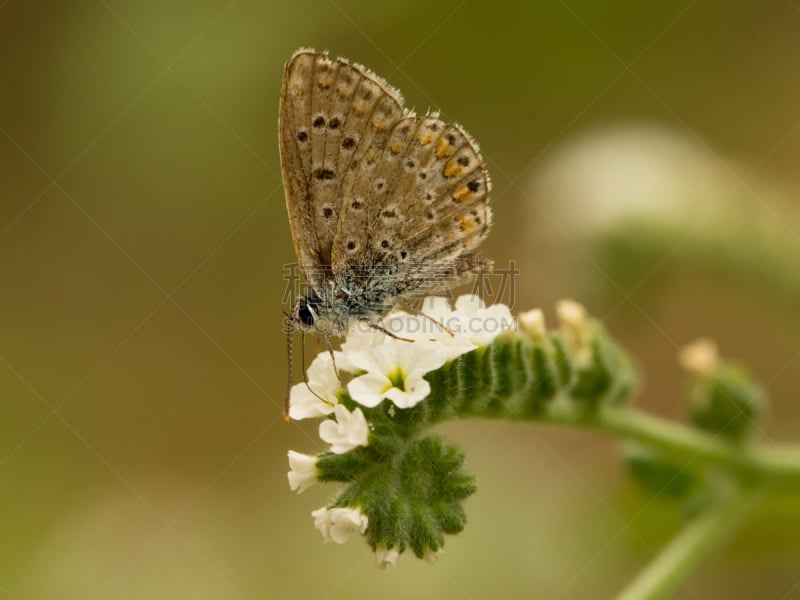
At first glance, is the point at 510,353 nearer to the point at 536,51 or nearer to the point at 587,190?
the point at 587,190

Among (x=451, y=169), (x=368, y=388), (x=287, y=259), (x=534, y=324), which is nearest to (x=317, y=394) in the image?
(x=368, y=388)

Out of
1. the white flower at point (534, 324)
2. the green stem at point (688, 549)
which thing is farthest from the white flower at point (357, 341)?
the green stem at point (688, 549)

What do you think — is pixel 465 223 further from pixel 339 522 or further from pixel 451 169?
pixel 339 522

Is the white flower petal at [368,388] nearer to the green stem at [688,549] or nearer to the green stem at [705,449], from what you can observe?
the green stem at [705,449]

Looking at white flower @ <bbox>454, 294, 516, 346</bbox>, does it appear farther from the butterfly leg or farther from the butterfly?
the butterfly

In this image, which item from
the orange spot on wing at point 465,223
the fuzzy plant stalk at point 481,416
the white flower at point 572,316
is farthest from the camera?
the orange spot on wing at point 465,223

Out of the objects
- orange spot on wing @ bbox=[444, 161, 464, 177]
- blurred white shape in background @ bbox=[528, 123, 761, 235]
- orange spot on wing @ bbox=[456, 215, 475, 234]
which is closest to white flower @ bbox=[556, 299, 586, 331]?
orange spot on wing @ bbox=[456, 215, 475, 234]
